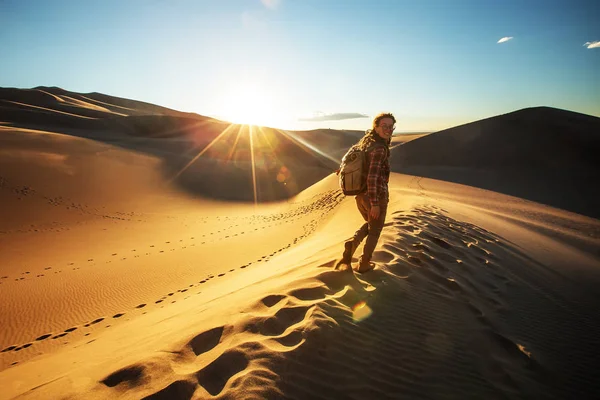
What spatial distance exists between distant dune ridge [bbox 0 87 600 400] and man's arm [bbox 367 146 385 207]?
3.52 ft

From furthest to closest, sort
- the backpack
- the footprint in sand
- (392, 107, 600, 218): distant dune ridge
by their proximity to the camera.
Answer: (392, 107, 600, 218): distant dune ridge → the backpack → the footprint in sand

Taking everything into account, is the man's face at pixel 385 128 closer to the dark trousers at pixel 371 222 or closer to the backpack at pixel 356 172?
the backpack at pixel 356 172

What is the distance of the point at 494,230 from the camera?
27.2 feet

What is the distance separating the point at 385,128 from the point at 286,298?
232 cm

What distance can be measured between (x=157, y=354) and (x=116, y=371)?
0.28 m

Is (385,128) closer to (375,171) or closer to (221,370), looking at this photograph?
(375,171)

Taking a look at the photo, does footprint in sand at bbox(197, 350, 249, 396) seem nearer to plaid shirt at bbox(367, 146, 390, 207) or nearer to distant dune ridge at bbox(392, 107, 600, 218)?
plaid shirt at bbox(367, 146, 390, 207)

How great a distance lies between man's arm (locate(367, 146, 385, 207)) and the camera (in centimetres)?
361

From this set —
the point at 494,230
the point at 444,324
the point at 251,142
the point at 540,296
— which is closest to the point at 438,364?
the point at 444,324

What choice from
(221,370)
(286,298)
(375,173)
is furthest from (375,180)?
(221,370)

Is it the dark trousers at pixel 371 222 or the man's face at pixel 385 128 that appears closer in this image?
the man's face at pixel 385 128

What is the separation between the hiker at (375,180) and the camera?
143 inches

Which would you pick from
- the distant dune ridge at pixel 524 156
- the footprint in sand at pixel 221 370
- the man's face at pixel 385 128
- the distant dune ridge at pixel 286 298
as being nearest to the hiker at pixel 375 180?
the man's face at pixel 385 128

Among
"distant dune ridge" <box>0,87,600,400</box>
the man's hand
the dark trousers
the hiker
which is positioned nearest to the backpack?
the hiker
